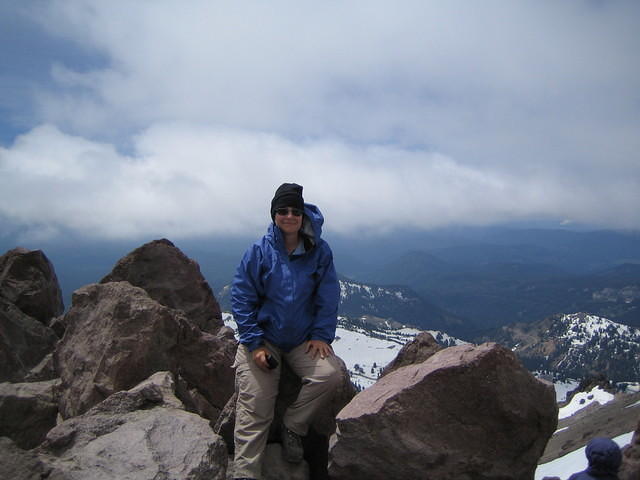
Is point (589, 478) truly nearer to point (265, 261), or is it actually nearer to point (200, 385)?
Result: point (265, 261)

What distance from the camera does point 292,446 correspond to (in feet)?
31.4

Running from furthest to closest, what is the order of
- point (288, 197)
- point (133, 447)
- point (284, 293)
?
point (288, 197) → point (284, 293) → point (133, 447)

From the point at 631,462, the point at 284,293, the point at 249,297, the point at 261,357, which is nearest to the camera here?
the point at 261,357

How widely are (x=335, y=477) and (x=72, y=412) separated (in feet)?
26.2

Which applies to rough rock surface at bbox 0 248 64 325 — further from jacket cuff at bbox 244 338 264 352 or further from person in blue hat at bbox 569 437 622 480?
person in blue hat at bbox 569 437 622 480

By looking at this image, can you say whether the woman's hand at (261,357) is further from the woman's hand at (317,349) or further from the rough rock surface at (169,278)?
the rough rock surface at (169,278)

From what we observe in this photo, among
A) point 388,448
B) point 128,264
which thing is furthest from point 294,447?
point 128,264

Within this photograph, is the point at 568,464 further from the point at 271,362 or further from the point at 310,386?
the point at 271,362

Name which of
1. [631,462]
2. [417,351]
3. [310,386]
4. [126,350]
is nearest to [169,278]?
[126,350]

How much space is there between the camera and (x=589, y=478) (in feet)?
25.4

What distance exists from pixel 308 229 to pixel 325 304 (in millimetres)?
1682

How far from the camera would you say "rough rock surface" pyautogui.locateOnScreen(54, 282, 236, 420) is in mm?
12953

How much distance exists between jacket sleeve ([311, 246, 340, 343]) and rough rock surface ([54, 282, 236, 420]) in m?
6.43

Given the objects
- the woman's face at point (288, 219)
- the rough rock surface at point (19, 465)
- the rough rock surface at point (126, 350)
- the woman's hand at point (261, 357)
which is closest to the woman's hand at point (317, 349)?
the woman's hand at point (261, 357)
